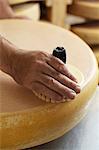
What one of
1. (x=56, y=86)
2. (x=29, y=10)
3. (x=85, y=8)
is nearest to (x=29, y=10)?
(x=29, y=10)

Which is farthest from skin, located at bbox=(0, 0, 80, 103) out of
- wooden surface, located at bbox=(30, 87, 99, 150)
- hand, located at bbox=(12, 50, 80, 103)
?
wooden surface, located at bbox=(30, 87, 99, 150)

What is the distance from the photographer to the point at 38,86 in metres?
0.59

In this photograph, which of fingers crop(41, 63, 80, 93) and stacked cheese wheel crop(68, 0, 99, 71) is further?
stacked cheese wheel crop(68, 0, 99, 71)

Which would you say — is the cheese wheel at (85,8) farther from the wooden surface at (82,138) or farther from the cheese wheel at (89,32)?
the wooden surface at (82,138)

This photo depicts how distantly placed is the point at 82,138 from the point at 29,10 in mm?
762

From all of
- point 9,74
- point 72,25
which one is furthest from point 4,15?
point 72,25

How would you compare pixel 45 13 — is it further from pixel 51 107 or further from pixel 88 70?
pixel 51 107

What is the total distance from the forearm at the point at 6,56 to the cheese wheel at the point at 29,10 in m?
0.66

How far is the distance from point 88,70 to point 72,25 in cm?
85

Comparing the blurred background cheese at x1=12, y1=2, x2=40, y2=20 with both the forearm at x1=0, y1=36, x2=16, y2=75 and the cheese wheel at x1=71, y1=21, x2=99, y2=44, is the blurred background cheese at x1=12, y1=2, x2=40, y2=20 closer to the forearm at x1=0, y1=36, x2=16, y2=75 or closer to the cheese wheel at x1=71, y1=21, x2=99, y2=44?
the cheese wheel at x1=71, y1=21, x2=99, y2=44

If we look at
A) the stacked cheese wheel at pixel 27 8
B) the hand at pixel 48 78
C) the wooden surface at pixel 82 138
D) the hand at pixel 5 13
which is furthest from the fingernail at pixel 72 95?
the stacked cheese wheel at pixel 27 8

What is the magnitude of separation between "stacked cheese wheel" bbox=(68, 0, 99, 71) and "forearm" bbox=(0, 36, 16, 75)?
0.81m

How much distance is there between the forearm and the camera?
0.65m

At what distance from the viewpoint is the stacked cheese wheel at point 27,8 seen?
51.8 inches
